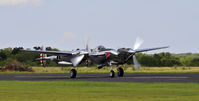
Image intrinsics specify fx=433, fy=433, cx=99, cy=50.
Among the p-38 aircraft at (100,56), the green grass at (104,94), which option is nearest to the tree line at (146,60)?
the p-38 aircraft at (100,56)

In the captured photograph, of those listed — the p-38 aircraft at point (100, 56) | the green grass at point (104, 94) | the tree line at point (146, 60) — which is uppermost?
the tree line at point (146, 60)

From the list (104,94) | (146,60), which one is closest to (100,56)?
(104,94)

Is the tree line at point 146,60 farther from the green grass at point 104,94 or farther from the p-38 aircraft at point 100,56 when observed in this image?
the green grass at point 104,94

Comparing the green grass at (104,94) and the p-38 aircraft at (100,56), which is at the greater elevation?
the p-38 aircraft at (100,56)

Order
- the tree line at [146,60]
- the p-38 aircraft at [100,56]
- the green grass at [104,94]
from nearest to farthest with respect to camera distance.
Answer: the green grass at [104,94] → the p-38 aircraft at [100,56] → the tree line at [146,60]

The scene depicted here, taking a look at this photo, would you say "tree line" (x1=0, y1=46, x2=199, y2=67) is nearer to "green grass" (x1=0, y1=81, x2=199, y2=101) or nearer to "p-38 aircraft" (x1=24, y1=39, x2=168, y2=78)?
"p-38 aircraft" (x1=24, y1=39, x2=168, y2=78)

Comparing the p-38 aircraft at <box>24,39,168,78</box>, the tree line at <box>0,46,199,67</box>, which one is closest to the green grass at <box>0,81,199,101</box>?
the p-38 aircraft at <box>24,39,168,78</box>

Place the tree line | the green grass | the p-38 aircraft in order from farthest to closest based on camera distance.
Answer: the tree line → the p-38 aircraft → the green grass

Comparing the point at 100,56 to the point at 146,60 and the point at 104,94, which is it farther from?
the point at 146,60

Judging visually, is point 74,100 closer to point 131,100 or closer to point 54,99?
point 54,99

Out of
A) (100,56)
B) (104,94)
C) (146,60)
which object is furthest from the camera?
(146,60)

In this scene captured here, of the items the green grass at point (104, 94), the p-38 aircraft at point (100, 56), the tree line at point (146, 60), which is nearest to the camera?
the green grass at point (104, 94)

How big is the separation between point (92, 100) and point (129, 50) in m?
25.9

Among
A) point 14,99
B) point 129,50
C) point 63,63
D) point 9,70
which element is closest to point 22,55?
point 9,70
